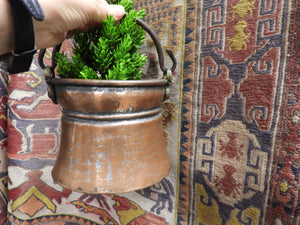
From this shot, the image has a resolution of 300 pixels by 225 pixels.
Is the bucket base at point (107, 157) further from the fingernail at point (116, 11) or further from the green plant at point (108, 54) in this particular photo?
the fingernail at point (116, 11)

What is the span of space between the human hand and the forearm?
2.2 inches

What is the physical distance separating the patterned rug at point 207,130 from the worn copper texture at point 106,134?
0.22 m

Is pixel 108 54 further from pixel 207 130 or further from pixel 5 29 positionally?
pixel 207 130

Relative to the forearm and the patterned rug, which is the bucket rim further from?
the patterned rug

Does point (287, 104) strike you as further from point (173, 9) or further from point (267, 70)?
point (173, 9)

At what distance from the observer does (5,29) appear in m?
0.37

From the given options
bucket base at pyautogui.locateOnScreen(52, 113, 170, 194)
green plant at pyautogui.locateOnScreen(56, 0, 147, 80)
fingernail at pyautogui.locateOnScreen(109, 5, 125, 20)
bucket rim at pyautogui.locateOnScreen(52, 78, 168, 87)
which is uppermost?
fingernail at pyautogui.locateOnScreen(109, 5, 125, 20)

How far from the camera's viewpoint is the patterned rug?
51 cm

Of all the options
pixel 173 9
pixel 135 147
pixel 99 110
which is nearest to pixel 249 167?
pixel 135 147

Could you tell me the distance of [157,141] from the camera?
1.74ft

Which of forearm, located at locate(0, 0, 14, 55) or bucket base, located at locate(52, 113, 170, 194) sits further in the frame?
bucket base, located at locate(52, 113, 170, 194)

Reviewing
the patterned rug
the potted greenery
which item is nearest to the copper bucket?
the potted greenery

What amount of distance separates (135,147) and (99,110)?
0.11 m

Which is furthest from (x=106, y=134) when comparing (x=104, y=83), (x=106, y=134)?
(x=104, y=83)
